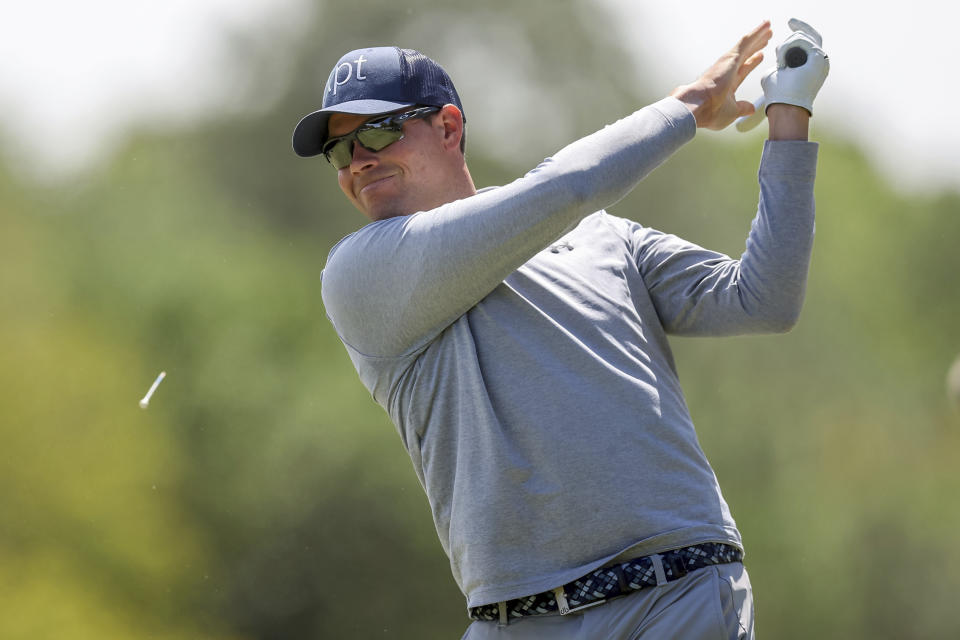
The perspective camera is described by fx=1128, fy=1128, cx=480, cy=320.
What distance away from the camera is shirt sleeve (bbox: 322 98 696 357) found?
2.19 meters

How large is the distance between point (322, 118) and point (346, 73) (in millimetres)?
131

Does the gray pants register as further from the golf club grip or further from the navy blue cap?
the navy blue cap

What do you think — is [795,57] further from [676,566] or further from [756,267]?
[676,566]

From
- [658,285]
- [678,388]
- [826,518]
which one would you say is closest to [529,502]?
[678,388]

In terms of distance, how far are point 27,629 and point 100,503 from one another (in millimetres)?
1612

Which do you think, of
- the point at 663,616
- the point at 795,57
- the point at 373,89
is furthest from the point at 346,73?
the point at 663,616

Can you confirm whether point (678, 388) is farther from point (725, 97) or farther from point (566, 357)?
point (725, 97)

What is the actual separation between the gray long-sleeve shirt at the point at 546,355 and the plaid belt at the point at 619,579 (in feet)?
0.08

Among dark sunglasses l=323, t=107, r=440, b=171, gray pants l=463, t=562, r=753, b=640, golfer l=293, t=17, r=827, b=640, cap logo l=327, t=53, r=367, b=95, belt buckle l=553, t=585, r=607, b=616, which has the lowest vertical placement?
gray pants l=463, t=562, r=753, b=640

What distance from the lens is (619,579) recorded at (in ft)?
7.11

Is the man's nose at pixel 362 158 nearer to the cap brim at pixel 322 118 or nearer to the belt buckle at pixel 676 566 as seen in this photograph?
the cap brim at pixel 322 118

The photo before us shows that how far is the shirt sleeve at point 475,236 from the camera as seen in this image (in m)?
2.19

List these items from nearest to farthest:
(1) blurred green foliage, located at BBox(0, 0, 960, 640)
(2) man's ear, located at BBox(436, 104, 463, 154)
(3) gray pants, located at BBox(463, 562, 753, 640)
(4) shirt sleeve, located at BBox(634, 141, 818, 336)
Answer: (3) gray pants, located at BBox(463, 562, 753, 640) → (4) shirt sleeve, located at BBox(634, 141, 818, 336) → (2) man's ear, located at BBox(436, 104, 463, 154) → (1) blurred green foliage, located at BBox(0, 0, 960, 640)

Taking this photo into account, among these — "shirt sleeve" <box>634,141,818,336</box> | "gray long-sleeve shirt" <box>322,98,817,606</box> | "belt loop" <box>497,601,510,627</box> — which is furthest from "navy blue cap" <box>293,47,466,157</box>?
"belt loop" <box>497,601,510,627</box>
